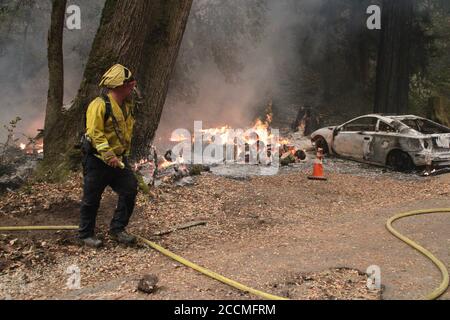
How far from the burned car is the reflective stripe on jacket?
25.1ft

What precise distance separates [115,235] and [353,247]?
2.87 metres

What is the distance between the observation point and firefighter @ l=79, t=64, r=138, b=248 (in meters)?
5.08

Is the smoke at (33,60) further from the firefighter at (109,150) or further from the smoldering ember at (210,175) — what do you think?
the firefighter at (109,150)

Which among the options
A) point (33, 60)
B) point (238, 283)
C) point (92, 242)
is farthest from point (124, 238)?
point (33, 60)

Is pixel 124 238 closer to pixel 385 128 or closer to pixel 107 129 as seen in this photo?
pixel 107 129

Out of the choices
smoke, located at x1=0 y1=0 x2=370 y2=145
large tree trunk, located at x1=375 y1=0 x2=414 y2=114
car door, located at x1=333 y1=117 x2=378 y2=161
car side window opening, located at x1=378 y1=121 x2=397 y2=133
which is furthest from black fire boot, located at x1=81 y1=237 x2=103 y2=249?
large tree trunk, located at x1=375 y1=0 x2=414 y2=114

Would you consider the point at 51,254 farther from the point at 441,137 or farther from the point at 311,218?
the point at 441,137

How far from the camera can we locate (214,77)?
19.1m

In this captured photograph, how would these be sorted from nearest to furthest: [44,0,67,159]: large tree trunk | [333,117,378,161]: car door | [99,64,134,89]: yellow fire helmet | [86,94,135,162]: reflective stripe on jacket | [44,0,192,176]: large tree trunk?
[86,94,135,162]: reflective stripe on jacket
[99,64,134,89]: yellow fire helmet
[44,0,192,176]: large tree trunk
[44,0,67,159]: large tree trunk
[333,117,378,161]: car door

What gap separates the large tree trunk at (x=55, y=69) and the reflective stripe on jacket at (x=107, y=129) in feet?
11.5

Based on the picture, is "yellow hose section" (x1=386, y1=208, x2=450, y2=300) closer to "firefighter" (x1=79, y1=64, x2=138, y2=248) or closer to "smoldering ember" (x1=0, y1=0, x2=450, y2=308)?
"smoldering ember" (x1=0, y1=0, x2=450, y2=308)

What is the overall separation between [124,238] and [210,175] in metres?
4.26

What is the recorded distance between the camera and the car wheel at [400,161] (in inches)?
438
